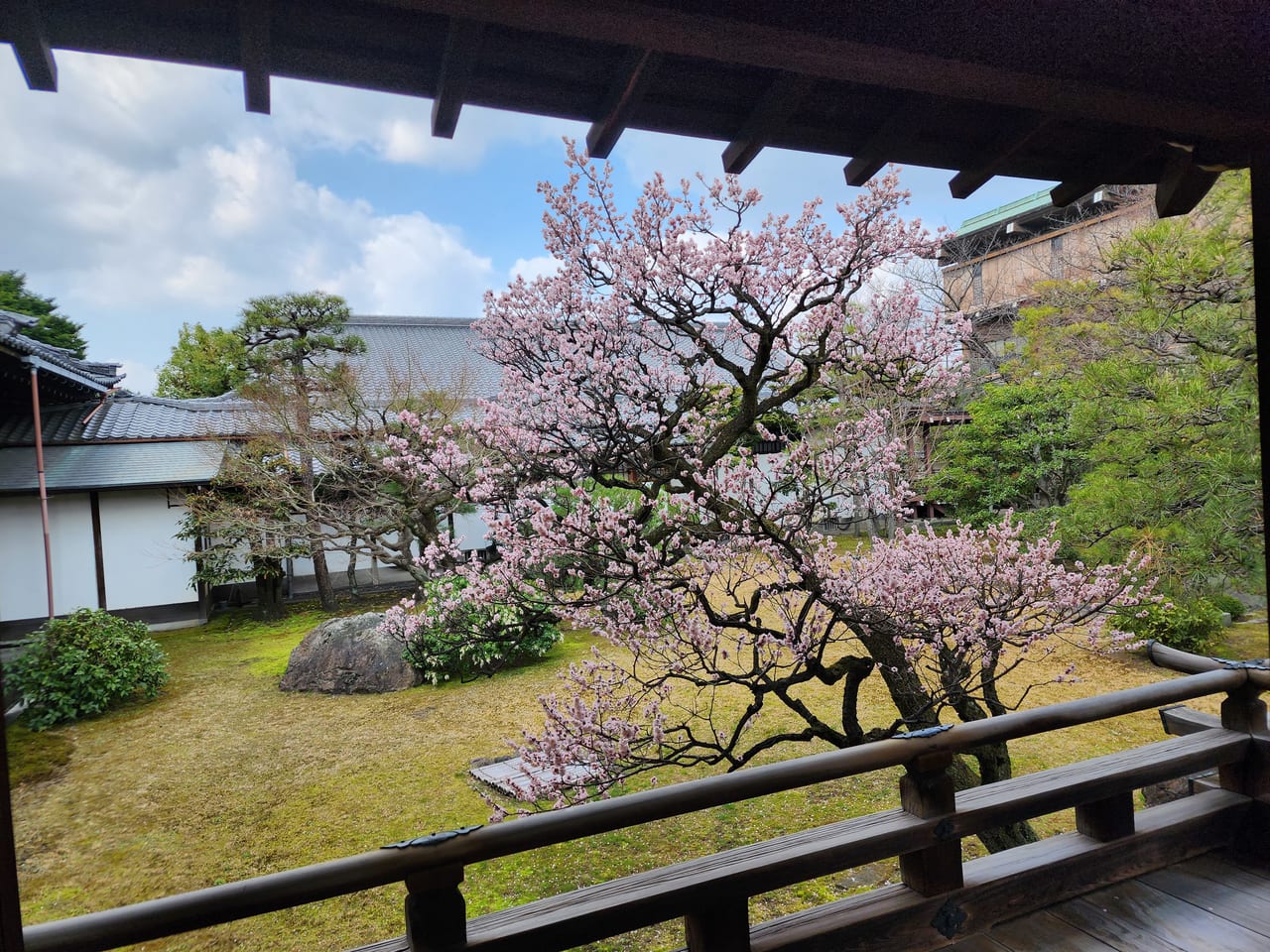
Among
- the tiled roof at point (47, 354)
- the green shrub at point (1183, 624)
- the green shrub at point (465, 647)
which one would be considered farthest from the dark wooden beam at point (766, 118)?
the green shrub at point (1183, 624)

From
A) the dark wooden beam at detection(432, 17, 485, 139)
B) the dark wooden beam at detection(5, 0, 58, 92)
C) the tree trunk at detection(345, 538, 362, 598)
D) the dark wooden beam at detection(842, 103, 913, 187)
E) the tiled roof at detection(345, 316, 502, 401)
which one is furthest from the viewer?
the tiled roof at detection(345, 316, 502, 401)

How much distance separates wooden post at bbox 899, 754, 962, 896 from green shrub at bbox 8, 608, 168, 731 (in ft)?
18.6

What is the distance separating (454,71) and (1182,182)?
4.62 feet

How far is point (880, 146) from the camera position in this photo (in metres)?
1.28

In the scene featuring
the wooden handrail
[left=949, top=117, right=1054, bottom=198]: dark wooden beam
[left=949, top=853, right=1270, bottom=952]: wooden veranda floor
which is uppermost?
[left=949, top=117, right=1054, bottom=198]: dark wooden beam

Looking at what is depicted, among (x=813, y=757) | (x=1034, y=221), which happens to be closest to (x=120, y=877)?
(x=813, y=757)

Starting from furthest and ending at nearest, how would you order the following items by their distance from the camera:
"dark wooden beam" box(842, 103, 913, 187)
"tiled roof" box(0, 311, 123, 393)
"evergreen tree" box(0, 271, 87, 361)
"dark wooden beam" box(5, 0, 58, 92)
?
"evergreen tree" box(0, 271, 87, 361) → "tiled roof" box(0, 311, 123, 393) → "dark wooden beam" box(842, 103, 913, 187) → "dark wooden beam" box(5, 0, 58, 92)

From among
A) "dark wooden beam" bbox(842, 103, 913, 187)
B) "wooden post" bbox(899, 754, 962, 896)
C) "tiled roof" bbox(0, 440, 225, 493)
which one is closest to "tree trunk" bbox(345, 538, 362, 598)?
→ "tiled roof" bbox(0, 440, 225, 493)

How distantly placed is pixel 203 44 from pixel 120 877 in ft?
13.7

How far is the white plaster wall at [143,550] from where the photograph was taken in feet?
21.7

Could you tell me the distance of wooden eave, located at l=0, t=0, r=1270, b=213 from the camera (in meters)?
0.88

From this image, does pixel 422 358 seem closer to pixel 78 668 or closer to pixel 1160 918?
pixel 78 668

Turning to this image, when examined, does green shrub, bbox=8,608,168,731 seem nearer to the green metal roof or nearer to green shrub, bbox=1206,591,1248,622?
green shrub, bbox=1206,591,1248,622

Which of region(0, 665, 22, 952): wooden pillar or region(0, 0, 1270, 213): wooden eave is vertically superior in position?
region(0, 0, 1270, 213): wooden eave
